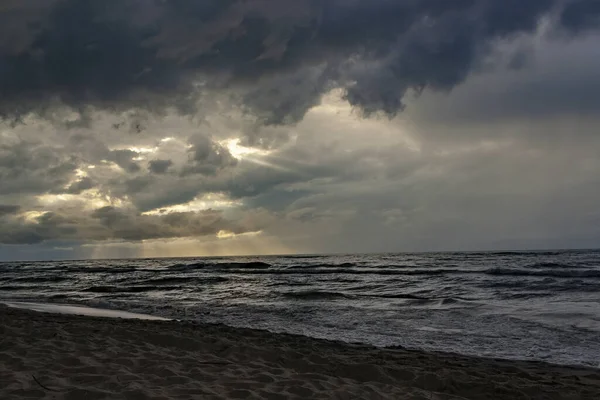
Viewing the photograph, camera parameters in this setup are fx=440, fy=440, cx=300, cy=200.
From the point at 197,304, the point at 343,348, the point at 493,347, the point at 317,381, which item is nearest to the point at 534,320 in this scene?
the point at 493,347

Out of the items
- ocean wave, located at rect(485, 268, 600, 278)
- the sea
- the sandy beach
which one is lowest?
ocean wave, located at rect(485, 268, 600, 278)

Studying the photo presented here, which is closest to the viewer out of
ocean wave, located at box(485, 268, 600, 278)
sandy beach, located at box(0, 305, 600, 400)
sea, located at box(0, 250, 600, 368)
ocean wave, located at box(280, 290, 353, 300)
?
sandy beach, located at box(0, 305, 600, 400)

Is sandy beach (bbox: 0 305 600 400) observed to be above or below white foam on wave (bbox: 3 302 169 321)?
above

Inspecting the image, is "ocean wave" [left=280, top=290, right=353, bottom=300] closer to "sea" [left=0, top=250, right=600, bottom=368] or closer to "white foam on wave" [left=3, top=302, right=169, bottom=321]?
"sea" [left=0, top=250, right=600, bottom=368]

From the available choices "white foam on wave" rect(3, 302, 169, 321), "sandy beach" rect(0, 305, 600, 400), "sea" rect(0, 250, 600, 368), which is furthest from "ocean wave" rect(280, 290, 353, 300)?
"sandy beach" rect(0, 305, 600, 400)

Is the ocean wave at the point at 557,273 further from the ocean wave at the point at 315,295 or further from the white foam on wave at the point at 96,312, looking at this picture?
the white foam on wave at the point at 96,312

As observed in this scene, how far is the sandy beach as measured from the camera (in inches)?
209

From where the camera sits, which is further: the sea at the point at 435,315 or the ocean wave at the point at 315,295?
the ocean wave at the point at 315,295

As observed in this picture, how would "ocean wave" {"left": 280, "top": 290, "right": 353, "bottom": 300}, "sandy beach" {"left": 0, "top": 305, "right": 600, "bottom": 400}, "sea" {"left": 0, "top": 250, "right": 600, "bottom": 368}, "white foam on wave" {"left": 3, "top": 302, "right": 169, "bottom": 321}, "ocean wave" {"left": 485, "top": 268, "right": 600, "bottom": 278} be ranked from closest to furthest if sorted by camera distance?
"sandy beach" {"left": 0, "top": 305, "right": 600, "bottom": 400} → "sea" {"left": 0, "top": 250, "right": 600, "bottom": 368} → "white foam on wave" {"left": 3, "top": 302, "right": 169, "bottom": 321} → "ocean wave" {"left": 280, "top": 290, "right": 353, "bottom": 300} → "ocean wave" {"left": 485, "top": 268, "right": 600, "bottom": 278}

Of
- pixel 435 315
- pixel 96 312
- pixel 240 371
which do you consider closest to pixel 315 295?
pixel 435 315

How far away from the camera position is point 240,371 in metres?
6.51

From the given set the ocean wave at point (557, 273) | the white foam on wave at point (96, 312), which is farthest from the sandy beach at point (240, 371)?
the ocean wave at point (557, 273)

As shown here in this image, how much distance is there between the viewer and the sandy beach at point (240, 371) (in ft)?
17.4

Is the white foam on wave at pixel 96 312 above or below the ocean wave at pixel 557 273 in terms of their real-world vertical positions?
above
